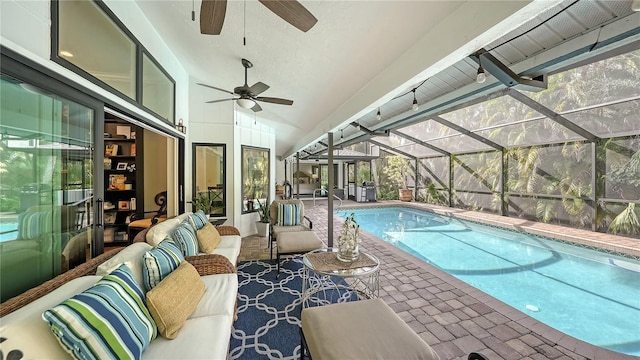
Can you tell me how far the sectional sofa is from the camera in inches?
38.5

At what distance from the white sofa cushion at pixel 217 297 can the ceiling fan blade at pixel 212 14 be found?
2199 mm

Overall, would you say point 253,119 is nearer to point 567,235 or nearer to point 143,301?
point 143,301

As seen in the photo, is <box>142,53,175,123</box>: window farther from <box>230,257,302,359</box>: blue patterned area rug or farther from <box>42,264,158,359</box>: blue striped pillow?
<box>230,257,302,359</box>: blue patterned area rug

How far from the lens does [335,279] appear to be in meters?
3.37

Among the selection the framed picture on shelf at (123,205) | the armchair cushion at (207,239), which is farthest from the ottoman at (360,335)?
the framed picture on shelf at (123,205)

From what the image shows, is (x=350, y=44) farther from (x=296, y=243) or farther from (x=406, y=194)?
(x=406, y=194)

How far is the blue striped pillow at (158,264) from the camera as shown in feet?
5.61

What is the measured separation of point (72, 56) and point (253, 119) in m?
4.30

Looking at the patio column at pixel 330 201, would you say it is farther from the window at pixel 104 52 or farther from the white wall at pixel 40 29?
the white wall at pixel 40 29

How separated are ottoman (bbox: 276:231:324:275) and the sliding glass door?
6.84 feet

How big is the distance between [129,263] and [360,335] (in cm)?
173

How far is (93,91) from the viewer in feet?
6.36

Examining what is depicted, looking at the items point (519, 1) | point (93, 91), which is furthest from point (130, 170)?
point (519, 1)

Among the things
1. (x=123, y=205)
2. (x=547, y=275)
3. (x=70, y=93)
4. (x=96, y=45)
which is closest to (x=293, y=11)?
(x=70, y=93)
